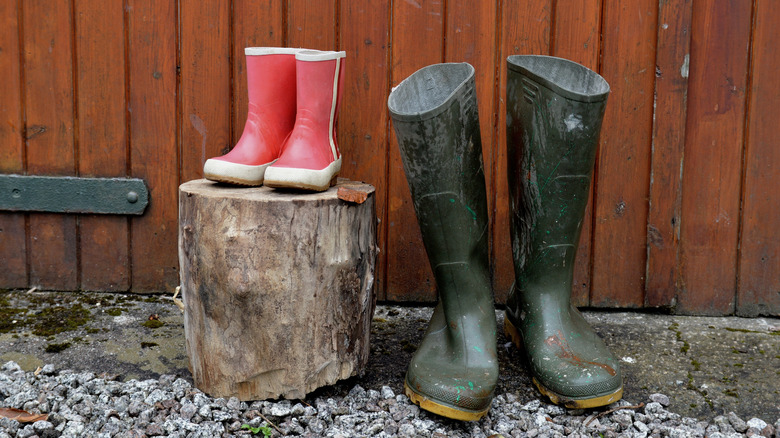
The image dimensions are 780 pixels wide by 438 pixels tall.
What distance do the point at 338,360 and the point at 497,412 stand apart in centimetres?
32

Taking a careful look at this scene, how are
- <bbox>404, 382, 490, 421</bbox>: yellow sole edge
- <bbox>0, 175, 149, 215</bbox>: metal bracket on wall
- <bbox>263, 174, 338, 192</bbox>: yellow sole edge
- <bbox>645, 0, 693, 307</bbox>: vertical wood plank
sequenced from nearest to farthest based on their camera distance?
<bbox>404, 382, 490, 421</bbox>: yellow sole edge → <bbox>263, 174, 338, 192</bbox>: yellow sole edge → <bbox>645, 0, 693, 307</bbox>: vertical wood plank → <bbox>0, 175, 149, 215</bbox>: metal bracket on wall

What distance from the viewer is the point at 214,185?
1438 millimetres

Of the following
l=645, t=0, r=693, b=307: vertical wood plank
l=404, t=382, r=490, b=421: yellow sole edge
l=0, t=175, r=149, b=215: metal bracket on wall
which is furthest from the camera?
l=0, t=175, r=149, b=215: metal bracket on wall

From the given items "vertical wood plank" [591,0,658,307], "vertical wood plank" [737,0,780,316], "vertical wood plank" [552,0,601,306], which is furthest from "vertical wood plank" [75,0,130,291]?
"vertical wood plank" [737,0,780,316]

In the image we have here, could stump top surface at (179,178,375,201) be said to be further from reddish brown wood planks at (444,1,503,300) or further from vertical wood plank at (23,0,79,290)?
vertical wood plank at (23,0,79,290)

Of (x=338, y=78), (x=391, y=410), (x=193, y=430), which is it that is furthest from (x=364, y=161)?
(x=193, y=430)

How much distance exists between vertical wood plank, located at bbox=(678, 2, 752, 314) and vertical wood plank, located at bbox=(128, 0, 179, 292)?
51.9 inches

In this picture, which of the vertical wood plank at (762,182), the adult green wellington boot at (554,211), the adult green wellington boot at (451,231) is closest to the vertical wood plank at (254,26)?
the adult green wellington boot at (451,231)

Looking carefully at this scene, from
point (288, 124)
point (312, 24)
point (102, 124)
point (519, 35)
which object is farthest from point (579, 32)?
point (102, 124)

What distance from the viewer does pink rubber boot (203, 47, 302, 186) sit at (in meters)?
1.40

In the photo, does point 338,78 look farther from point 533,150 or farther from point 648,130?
point 648,130

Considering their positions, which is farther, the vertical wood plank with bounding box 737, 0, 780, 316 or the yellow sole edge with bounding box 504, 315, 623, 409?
the vertical wood plank with bounding box 737, 0, 780, 316

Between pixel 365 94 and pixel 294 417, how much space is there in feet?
2.77

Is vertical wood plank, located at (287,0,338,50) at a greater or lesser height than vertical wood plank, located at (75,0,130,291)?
greater
